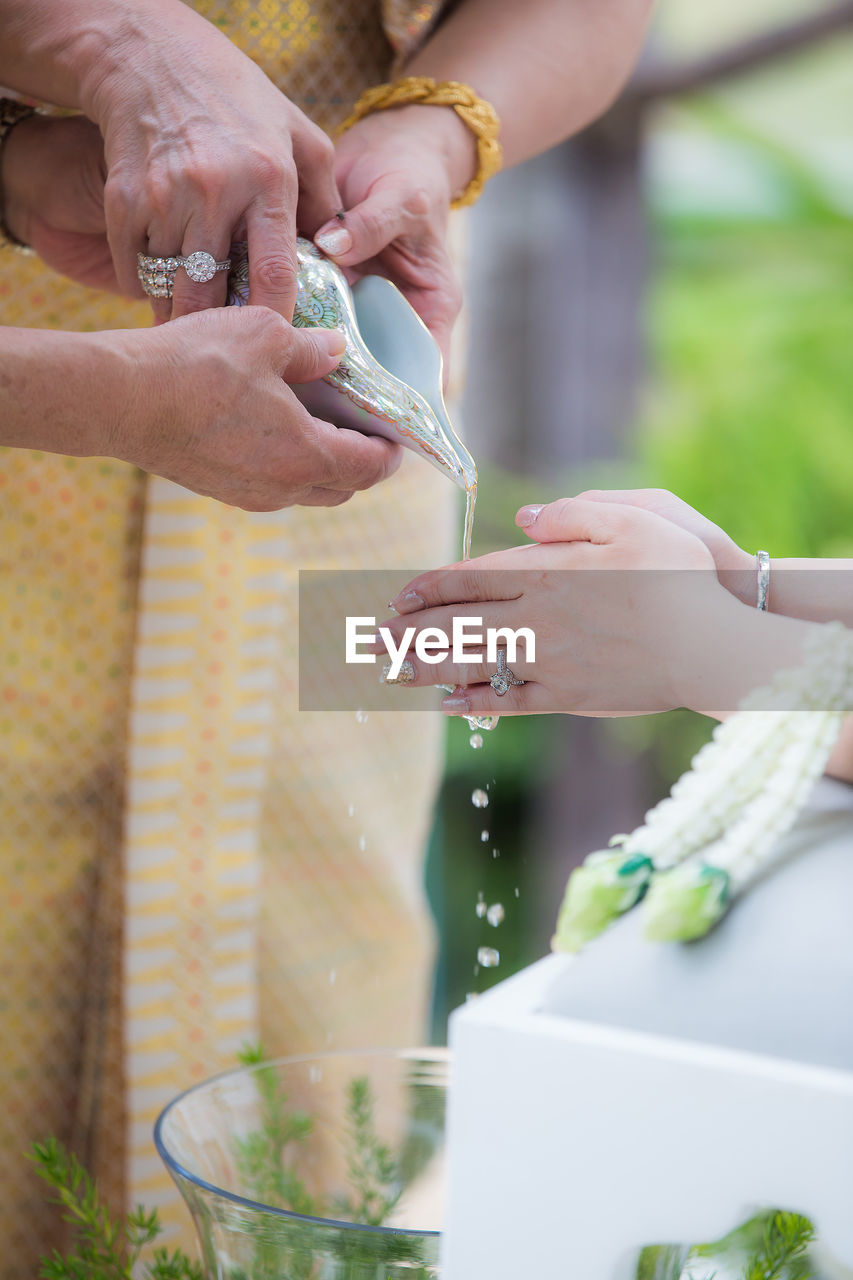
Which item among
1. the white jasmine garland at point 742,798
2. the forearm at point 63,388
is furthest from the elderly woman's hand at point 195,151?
the white jasmine garland at point 742,798

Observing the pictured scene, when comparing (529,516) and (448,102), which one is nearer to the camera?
(529,516)

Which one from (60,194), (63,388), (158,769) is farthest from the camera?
(158,769)

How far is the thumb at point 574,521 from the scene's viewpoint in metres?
0.60

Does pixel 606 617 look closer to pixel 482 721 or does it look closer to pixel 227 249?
pixel 482 721

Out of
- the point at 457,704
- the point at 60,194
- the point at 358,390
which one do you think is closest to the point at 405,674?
the point at 457,704

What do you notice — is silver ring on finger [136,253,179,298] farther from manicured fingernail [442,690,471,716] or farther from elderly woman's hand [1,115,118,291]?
manicured fingernail [442,690,471,716]

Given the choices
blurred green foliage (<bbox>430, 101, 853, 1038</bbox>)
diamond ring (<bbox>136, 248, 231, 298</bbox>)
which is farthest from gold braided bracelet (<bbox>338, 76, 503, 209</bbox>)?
blurred green foliage (<bbox>430, 101, 853, 1038</bbox>)

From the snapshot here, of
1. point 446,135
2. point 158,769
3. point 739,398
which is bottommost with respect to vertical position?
point 158,769

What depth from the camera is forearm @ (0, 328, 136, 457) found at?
0.50 meters

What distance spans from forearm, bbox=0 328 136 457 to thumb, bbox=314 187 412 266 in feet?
0.58

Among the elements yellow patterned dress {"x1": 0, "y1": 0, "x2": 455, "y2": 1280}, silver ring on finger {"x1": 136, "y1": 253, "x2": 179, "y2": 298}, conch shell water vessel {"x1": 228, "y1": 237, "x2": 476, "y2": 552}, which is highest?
silver ring on finger {"x1": 136, "y1": 253, "x2": 179, "y2": 298}

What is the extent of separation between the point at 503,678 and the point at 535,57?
1.59ft

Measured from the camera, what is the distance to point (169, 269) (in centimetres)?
63

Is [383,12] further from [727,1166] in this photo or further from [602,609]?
[727,1166]
